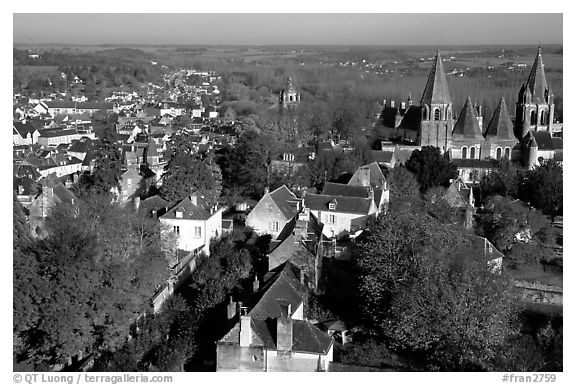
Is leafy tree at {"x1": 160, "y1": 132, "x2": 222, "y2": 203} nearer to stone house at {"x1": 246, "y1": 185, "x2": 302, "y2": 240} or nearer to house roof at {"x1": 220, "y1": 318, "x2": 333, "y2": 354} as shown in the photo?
stone house at {"x1": 246, "y1": 185, "x2": 302, "y2": 240}

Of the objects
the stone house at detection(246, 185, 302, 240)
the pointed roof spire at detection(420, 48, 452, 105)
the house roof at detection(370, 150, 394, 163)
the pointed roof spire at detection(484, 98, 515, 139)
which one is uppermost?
the pointed roof spire at detection(420, 48, 452, 105)

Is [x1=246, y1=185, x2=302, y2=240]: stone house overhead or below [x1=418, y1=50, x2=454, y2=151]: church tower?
below

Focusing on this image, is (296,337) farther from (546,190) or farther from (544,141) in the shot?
(544,141)

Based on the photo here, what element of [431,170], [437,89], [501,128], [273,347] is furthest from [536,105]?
[273,347]

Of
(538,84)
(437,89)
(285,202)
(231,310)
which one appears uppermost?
(538,84)

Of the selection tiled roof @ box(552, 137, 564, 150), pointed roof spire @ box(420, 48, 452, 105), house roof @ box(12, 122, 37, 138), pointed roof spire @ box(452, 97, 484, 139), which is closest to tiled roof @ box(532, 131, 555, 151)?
tiled roof @ box(552, 137, 564, 150)
